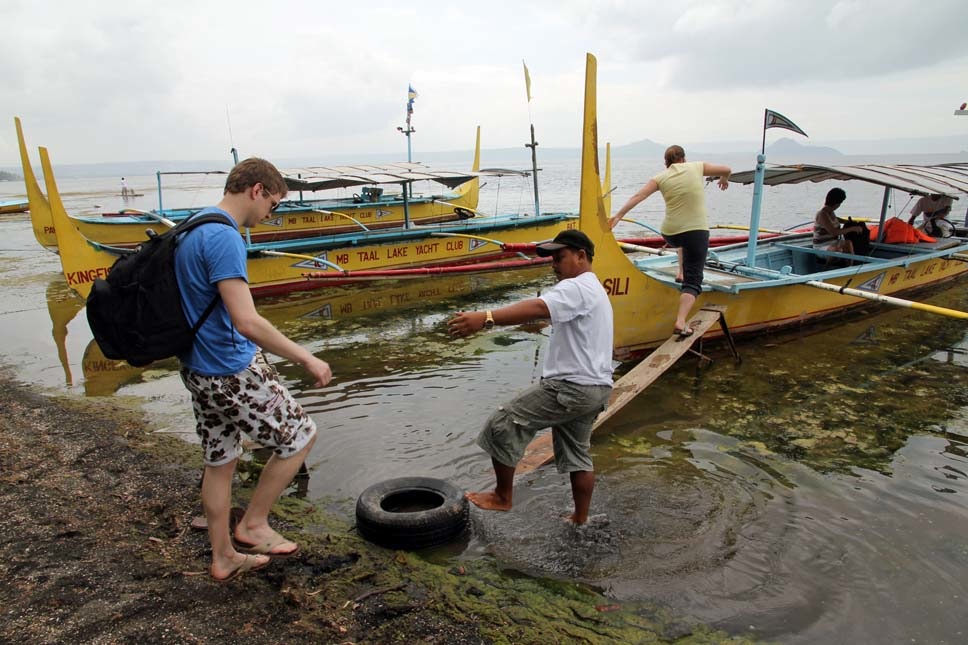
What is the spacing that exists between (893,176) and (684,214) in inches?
142

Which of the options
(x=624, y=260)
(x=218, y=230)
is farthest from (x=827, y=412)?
(x=218, y=230)

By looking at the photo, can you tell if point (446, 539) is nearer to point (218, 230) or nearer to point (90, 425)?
point (218, 230)

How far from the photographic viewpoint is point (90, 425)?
527 centimetres

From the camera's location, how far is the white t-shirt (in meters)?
3.18

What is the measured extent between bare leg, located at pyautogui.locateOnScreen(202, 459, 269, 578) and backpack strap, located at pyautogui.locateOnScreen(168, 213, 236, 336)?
712 mm

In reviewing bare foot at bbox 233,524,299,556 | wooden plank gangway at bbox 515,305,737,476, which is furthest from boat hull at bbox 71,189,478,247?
bare foot at bbox 233,524,299,556

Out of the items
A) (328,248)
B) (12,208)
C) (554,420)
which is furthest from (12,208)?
(554,420)

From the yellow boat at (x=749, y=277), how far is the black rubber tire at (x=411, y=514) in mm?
3503

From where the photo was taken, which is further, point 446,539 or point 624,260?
point 624,260

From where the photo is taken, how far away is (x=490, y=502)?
4012 millimetres

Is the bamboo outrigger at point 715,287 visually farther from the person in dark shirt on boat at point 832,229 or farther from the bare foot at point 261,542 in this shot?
the bare foot at point 261,542

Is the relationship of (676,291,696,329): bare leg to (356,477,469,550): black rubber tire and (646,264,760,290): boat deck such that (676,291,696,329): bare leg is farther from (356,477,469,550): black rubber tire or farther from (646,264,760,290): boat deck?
(356,477,469,550): black rubber tire

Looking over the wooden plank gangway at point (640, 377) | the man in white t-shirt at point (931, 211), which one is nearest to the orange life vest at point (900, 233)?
the man in white t-shirt at point (931, 211)

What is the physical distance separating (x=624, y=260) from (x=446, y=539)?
4.34 metres
